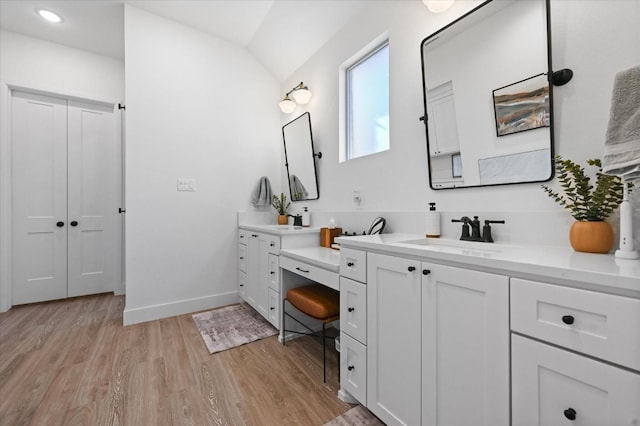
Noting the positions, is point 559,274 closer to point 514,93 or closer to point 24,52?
point 514,93

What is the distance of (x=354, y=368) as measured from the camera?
4.58 ft

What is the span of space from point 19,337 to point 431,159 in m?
3.42

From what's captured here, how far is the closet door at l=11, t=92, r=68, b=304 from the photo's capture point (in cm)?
289

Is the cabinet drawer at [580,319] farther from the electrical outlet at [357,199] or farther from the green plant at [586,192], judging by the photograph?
the electrical outlet at [357,199]

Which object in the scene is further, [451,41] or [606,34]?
[451,41]

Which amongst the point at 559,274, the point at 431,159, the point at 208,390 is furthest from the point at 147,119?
Answer: the point at 559,274

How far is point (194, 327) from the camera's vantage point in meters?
2.39

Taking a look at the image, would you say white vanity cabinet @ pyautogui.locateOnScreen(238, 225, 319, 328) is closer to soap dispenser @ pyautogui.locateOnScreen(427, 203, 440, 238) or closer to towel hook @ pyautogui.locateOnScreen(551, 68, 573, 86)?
soap dispenser @ pyautogui.locateOnScreen(427, 203, 440, 238)

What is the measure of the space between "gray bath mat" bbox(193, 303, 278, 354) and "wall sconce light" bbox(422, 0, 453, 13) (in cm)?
248

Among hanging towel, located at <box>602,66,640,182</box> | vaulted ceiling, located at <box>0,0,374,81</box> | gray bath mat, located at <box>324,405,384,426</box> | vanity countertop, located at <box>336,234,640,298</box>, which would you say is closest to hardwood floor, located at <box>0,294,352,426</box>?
gray bath mat, located at <box>324,405,384,426</box>

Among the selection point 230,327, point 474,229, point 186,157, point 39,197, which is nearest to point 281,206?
point 186,157

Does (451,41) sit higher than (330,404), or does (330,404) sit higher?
(451,41)

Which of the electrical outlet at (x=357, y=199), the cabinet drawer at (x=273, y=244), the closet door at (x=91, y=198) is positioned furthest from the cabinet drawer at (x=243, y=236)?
the closet door at (x=91, y=198)

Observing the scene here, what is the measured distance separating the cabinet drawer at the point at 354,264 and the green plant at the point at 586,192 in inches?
33.3
